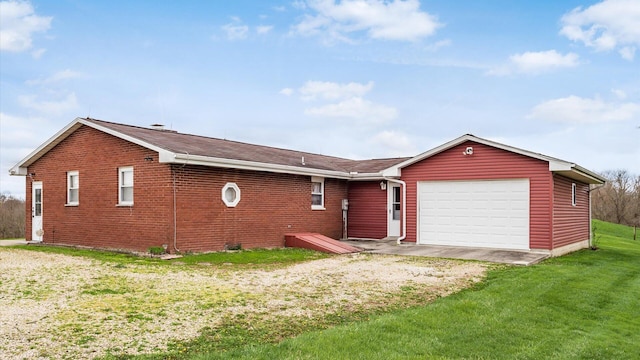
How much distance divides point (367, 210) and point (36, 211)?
39.3ft

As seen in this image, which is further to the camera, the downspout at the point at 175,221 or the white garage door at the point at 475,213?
the white garage door at the point at 475,213

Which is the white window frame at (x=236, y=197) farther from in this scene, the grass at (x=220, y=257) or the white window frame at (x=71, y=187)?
the white window frame at (x=71, y=187)

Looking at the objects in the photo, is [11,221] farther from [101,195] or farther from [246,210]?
[246,210]

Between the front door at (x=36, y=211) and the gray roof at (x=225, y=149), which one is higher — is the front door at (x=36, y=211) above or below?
below

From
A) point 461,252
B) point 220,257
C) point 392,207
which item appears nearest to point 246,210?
point 220,257

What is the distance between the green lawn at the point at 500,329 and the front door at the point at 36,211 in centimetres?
1509

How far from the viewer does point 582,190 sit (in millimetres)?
19688

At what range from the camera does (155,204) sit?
1361cm

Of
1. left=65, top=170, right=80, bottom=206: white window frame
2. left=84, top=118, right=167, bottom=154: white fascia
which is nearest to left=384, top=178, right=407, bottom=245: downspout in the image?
left=84, top=118, right=167, bottom=154: white fascia

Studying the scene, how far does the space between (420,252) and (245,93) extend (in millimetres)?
8486

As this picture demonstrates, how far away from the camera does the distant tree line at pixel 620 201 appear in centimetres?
4728

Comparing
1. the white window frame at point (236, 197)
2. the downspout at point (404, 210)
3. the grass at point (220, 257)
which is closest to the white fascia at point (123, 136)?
the white window frame at point (236, 197)

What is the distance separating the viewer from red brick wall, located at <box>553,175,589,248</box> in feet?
50.4

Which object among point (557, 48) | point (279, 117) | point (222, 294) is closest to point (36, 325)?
point (222, 294)
